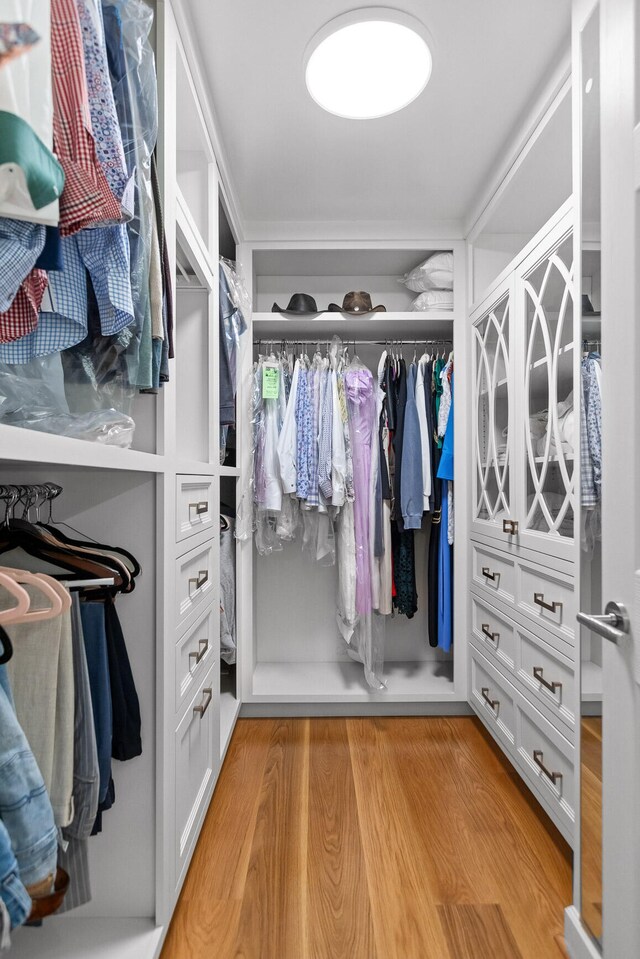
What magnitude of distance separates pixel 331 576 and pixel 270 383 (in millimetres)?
1138

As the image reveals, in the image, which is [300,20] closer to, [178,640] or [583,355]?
[583,355]

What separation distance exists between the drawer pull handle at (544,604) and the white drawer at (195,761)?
1.10m

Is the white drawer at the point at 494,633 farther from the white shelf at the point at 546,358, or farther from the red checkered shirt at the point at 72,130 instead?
the red checkered shirt at the point at 72,130

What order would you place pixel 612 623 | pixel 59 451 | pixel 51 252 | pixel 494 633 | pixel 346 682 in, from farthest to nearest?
1. pixel 346 682
2. pixel 494 633
3. pixel 612 623
4. pixel 59 451
5. pixel 51 252

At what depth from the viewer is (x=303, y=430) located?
2.48 m

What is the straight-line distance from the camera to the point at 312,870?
1.53 metres

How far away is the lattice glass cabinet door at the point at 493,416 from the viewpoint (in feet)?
6.85

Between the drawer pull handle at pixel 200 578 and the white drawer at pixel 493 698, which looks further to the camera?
the white drawer at pixel 493 698

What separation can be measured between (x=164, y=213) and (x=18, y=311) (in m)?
0.73

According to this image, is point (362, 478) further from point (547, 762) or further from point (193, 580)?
point (547, 762)

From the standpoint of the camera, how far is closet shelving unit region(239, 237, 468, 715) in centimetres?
254

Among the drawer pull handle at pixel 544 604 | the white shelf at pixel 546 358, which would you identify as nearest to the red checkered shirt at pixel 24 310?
the white shelf at pixel 546 358

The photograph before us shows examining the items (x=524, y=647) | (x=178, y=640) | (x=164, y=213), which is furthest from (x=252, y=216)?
(x=524, y=647)

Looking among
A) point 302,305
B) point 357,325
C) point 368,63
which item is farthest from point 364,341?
point 368,63
